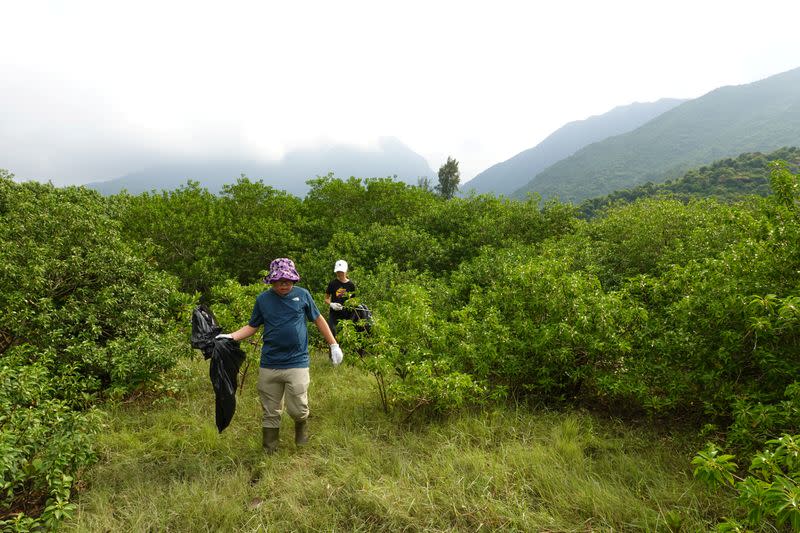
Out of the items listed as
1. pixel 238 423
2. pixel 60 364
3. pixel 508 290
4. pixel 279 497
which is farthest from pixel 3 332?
pixel 508 290

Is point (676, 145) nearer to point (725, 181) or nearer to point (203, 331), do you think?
point (725, 181)

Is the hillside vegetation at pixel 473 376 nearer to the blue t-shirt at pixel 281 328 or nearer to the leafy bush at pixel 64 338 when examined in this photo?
the leafy bush at pixel 64 338

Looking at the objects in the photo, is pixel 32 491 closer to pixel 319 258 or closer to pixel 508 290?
pixel 508 290

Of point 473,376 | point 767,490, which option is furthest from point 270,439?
point 767,490

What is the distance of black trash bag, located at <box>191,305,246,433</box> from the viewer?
385cm

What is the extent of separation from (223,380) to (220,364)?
0.18m

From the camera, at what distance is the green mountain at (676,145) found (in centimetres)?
13438

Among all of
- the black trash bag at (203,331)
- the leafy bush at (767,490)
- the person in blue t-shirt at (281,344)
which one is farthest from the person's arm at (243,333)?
the leafy bush at (767,490)

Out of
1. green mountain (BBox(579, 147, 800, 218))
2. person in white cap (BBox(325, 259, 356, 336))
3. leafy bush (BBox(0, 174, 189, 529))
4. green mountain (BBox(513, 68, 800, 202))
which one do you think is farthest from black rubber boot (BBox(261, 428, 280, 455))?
green mountain (BBox(513, 68, 800, 202))

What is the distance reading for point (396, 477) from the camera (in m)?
3.43

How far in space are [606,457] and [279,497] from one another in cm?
303

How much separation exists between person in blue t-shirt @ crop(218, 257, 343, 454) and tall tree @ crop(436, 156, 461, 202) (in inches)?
2239

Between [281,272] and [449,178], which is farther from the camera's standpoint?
[449,178]

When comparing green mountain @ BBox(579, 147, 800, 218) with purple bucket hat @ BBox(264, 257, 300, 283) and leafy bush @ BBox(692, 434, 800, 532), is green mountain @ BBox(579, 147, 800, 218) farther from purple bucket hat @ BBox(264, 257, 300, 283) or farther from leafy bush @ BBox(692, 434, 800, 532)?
leafy bush @ BBox(692, 434, 800, 532)
